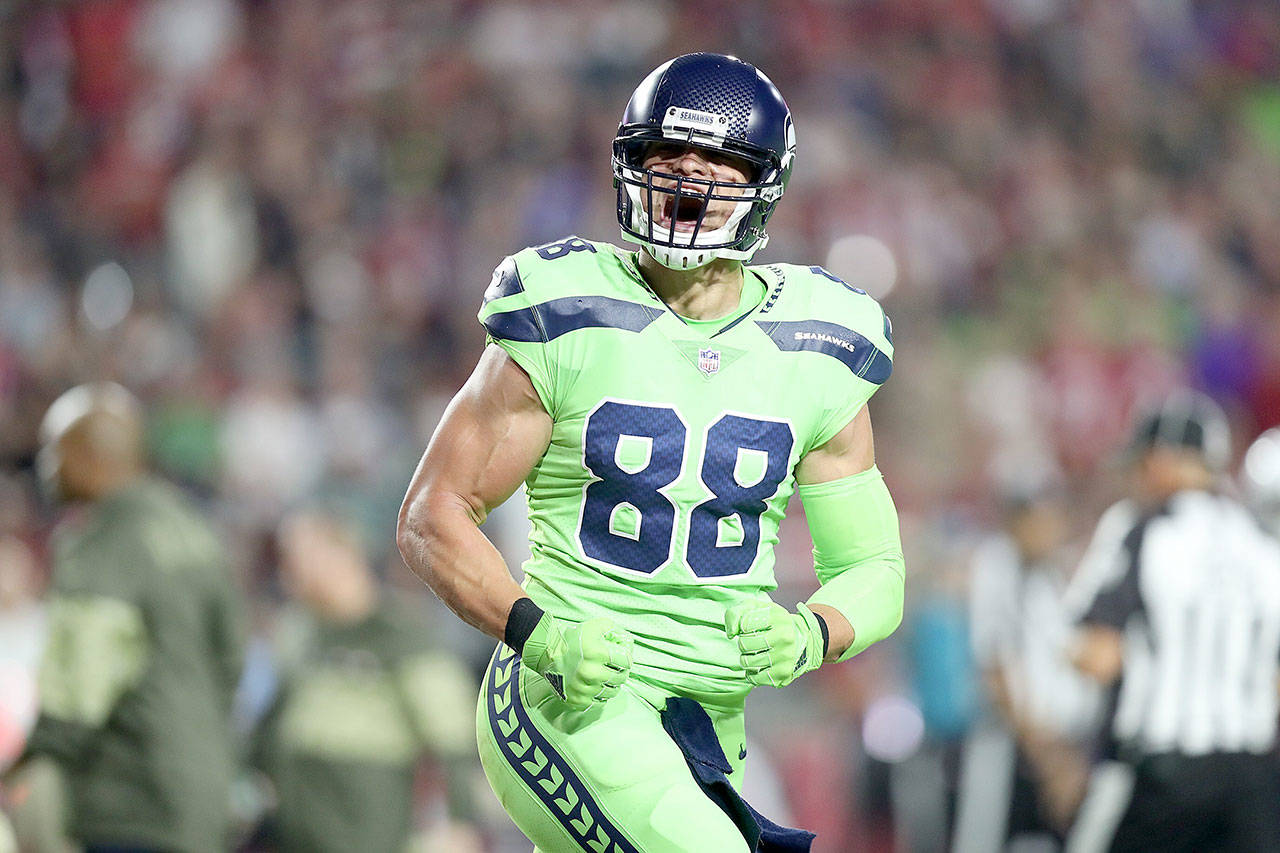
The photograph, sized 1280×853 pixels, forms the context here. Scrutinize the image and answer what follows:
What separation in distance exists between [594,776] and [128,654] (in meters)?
2.65

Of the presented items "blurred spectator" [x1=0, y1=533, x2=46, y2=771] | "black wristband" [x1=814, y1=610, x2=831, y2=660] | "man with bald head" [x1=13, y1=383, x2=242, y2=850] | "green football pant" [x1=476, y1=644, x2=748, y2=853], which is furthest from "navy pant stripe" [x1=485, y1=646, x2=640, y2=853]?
"blurred spectator" [x1=0, y1=533, x2=46, y2=771]

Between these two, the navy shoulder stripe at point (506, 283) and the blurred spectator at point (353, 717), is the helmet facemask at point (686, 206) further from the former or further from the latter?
the blurred spectator at point (353, 717)

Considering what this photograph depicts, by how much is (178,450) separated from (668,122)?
675 cm

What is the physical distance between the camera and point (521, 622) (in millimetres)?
2691

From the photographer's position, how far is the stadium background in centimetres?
862

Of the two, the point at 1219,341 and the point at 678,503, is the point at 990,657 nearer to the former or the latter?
Answer: the point at 1219,341

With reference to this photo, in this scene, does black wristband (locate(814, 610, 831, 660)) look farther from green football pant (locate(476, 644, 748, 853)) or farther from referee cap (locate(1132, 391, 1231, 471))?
referee cap (locate(1132, 391, 1231, 471))

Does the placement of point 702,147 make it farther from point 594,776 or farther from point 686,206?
point 594,776

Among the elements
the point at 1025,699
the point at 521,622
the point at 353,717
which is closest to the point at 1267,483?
the point at 1025,699

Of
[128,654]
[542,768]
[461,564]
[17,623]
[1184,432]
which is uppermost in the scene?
[461,564]

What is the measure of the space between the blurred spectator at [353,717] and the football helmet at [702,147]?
3.09m

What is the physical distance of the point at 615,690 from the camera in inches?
108

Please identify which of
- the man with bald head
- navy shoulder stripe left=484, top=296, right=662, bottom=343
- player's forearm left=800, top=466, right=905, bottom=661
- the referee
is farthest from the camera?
the referee

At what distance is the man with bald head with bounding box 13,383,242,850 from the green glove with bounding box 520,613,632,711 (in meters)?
2.62
